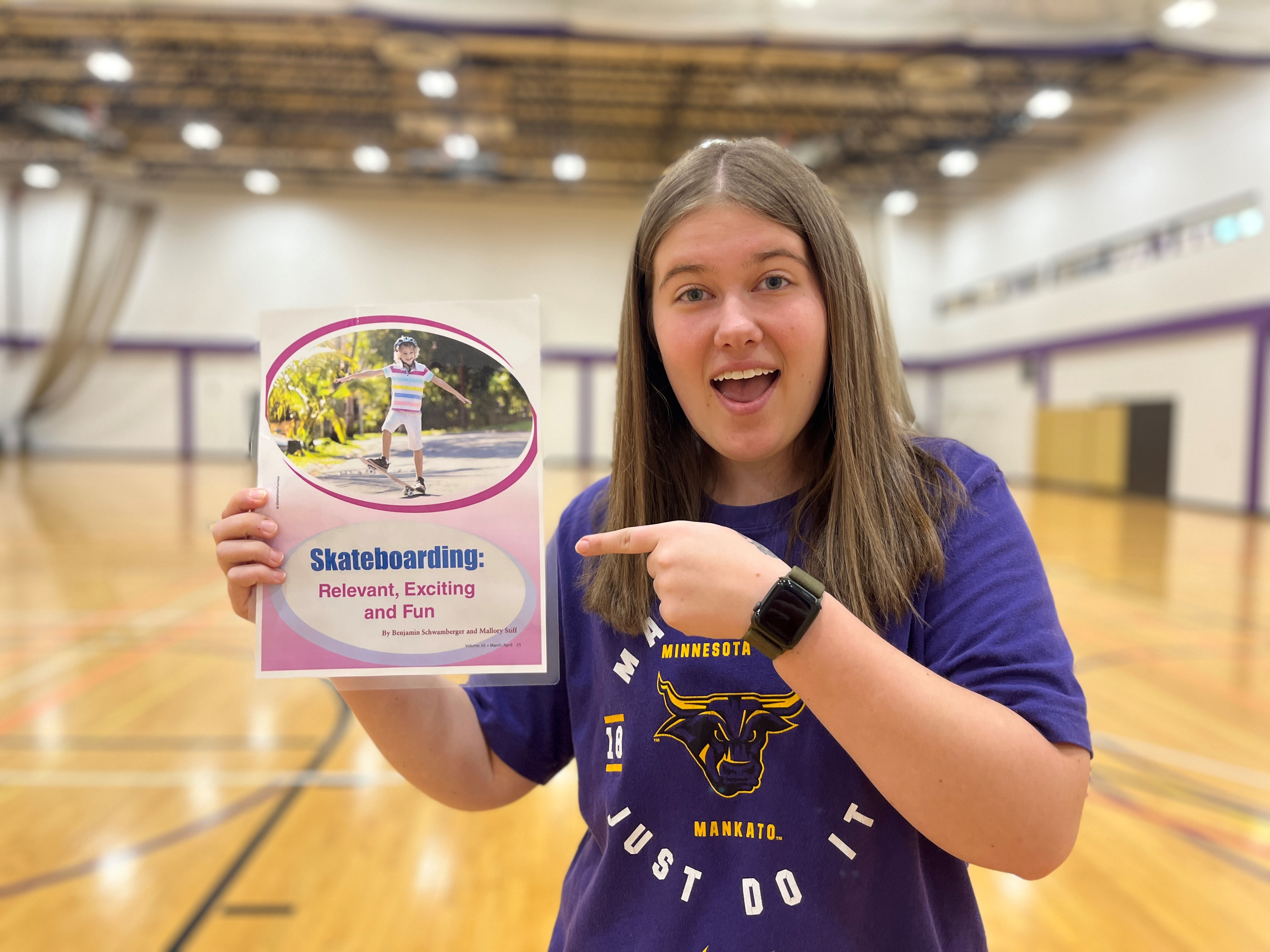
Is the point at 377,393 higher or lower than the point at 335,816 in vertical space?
higher

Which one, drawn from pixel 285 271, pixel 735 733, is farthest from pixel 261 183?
pixel 735 733

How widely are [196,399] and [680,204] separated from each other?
23215 millimetres

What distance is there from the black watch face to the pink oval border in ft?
1.10

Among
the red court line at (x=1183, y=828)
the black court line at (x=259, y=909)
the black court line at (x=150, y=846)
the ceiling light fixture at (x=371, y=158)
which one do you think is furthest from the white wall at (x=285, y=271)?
the black court line at (x=259, y=909)

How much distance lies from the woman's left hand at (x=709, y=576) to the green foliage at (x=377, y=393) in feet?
0.80

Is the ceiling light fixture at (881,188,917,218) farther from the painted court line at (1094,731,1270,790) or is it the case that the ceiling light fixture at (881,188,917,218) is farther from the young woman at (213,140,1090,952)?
the young woman at (213,140,1090,952)

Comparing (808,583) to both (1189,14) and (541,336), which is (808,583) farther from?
(1189,14)

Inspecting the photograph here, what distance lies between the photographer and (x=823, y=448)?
3.39 ft

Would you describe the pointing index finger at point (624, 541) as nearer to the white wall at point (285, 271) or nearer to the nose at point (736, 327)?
the nose at point (736, 327)

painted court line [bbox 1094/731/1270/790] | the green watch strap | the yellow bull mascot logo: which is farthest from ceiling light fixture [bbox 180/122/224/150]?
the green watch strap

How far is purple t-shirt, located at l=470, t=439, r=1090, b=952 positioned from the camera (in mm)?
870

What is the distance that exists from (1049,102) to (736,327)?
14.1 m

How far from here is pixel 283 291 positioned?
2044 cm

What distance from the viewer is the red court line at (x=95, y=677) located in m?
3.91
